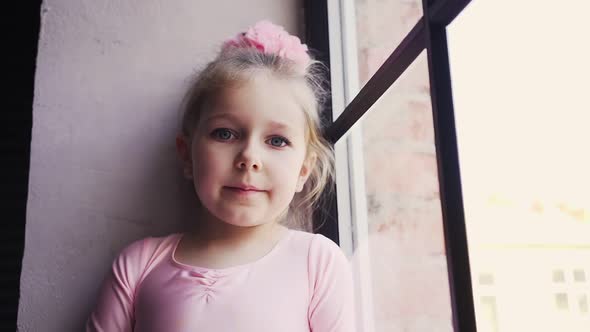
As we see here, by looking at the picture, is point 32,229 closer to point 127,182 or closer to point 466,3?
point 127,182

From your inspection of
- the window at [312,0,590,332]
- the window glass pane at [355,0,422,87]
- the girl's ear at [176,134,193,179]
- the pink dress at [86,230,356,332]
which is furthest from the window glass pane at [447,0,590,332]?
the girl's ear at [176,134,193,179]

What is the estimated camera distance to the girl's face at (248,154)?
708 mm

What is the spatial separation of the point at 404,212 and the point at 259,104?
0.91 feet

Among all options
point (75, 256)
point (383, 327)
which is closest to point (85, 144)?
point (75, 256)

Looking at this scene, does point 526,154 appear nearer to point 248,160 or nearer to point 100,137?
point 248,160

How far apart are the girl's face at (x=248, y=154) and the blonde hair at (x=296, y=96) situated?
35 mm

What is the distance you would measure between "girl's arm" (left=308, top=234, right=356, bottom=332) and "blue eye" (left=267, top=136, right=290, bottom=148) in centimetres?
17

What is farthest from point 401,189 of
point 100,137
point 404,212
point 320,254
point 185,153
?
point 100,137

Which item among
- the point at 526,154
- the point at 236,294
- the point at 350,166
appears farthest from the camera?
the point at 350,166

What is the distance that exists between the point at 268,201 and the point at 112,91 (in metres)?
0.44

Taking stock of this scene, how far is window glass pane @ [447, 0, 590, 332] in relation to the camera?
0.42 m

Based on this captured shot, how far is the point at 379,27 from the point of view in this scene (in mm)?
811

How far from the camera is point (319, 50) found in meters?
0.99

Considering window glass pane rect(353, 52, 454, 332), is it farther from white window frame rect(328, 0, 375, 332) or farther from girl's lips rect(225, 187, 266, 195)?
girl's lips rect(225, 187, 266, 195)
